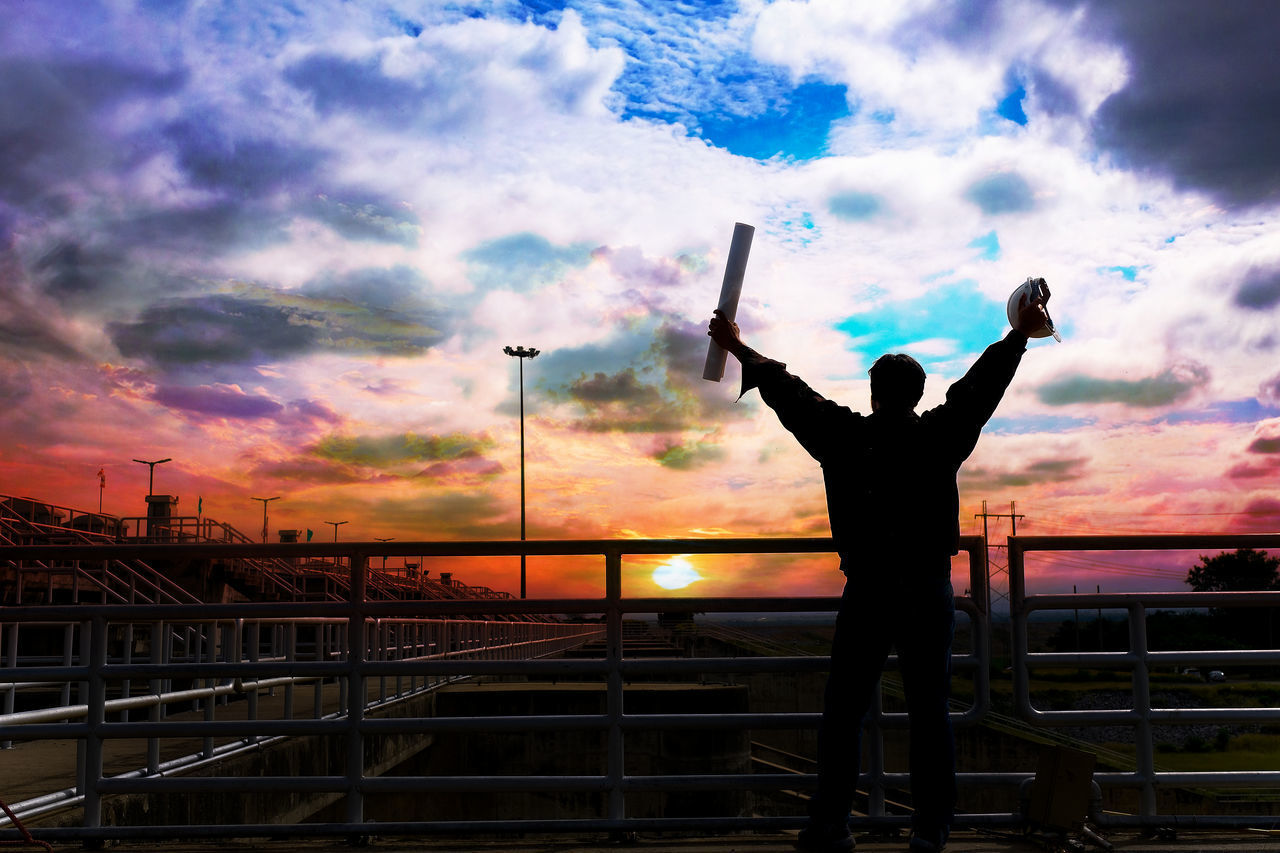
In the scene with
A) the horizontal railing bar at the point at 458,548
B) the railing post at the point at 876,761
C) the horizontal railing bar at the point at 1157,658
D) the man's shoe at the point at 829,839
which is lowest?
the man's shoe at the point at 829,839

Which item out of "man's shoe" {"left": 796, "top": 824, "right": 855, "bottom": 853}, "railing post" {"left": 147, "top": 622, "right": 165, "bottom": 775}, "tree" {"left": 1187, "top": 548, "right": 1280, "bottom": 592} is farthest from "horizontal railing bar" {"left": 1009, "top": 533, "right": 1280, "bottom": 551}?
"tree" {"left": 1187, "top": 548, "right": 1280, "bottom": 592}

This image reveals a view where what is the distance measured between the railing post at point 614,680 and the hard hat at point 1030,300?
204 cm

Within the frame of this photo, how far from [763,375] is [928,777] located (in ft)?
5.65

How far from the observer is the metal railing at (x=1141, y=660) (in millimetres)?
4734

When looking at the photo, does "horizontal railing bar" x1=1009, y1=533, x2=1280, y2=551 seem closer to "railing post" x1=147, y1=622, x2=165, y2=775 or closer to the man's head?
the man's head

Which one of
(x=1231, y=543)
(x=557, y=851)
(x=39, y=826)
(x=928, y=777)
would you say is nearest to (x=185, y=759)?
(x=39, y=826)

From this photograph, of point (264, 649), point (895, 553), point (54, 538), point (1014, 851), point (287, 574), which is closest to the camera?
point (895, 553)

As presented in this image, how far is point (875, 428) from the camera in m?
4.00

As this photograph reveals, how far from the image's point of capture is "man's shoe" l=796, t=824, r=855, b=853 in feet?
13.6

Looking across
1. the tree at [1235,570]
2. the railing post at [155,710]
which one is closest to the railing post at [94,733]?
the railing post at [155,710]

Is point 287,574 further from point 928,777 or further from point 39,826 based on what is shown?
point 928,777

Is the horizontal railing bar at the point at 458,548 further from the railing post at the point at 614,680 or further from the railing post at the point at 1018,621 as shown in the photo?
the railing post at the point at 1018,621

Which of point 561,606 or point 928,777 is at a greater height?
point 561,606

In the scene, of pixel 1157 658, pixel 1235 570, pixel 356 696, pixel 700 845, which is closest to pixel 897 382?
pixel 1157 658
